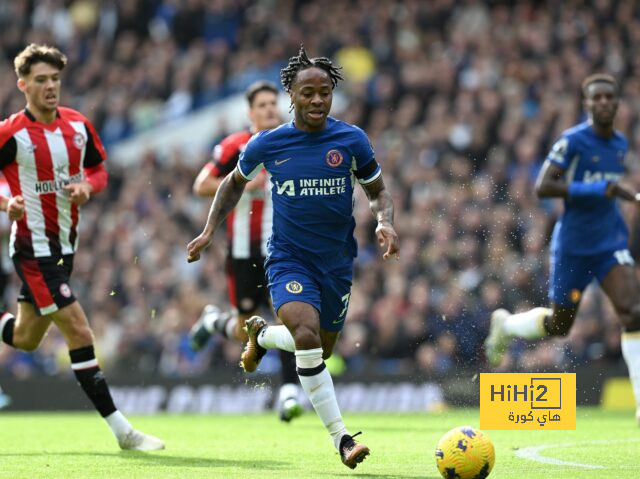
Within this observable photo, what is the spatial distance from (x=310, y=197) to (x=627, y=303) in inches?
159

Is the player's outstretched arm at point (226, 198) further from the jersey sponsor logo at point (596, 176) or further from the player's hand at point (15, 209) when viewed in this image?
the jersey sponsor logo at point (596, 176)

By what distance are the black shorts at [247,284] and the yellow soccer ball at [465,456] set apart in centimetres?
522

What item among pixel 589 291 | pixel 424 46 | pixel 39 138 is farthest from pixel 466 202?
pixel 39 138

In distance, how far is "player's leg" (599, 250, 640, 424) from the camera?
1096 centimetres

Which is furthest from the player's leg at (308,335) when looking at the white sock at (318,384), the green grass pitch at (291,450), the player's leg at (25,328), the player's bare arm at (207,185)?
the player's bare arm at (207,185)

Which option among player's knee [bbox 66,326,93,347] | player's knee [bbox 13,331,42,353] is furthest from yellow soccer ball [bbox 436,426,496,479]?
player's knee [bbox 13,331,42,353]

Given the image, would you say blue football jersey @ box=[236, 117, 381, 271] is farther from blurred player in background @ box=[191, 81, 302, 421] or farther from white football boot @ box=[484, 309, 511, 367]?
white football boot @ box=[484, 309, 511, 367]

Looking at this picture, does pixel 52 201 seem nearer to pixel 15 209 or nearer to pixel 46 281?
pixel 46 281

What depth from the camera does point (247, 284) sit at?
1223 cm

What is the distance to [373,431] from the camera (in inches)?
444

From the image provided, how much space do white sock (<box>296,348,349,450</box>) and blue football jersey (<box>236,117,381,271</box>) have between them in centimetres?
65

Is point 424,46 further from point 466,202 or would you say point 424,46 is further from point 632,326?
point 632,326

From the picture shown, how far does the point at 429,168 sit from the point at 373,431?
25.8 feet

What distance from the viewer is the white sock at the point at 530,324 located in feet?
39.1
